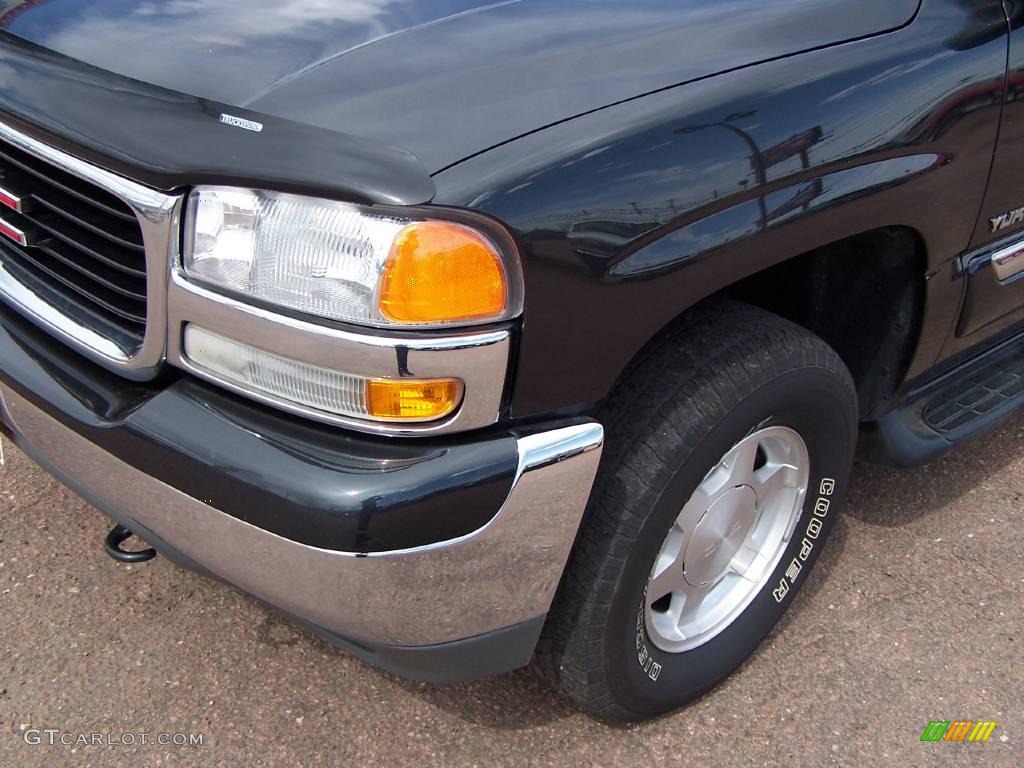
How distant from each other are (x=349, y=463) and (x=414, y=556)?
181 millimetres

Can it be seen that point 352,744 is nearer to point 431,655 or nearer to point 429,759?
point 429,759

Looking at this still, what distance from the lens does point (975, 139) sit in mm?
2119

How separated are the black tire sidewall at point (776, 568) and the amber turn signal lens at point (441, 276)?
0.55 m

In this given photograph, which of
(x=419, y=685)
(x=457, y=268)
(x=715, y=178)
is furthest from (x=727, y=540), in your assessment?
(x=457, y=268)

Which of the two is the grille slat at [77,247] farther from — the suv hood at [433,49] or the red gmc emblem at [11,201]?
the suv hood at [433,49]

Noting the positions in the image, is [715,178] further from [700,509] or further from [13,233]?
[13,233]

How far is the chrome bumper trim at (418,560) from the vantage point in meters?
1.60

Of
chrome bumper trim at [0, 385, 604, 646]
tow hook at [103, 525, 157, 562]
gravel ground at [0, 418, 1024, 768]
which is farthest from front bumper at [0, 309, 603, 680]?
gravel ground at [0, 418, 1024, 768]

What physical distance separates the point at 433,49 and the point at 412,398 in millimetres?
621

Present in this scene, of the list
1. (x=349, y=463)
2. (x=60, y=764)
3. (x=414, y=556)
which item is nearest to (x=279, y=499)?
(x=349, y=463)

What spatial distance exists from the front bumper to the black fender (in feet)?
0.47

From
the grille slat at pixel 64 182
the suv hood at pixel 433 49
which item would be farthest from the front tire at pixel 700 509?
the grille slat at pixel 64 182

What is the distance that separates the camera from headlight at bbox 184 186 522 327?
58.6 inches

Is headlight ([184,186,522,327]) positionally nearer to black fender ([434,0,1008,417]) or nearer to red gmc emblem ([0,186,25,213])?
black fender ([434,0,1008,417])
